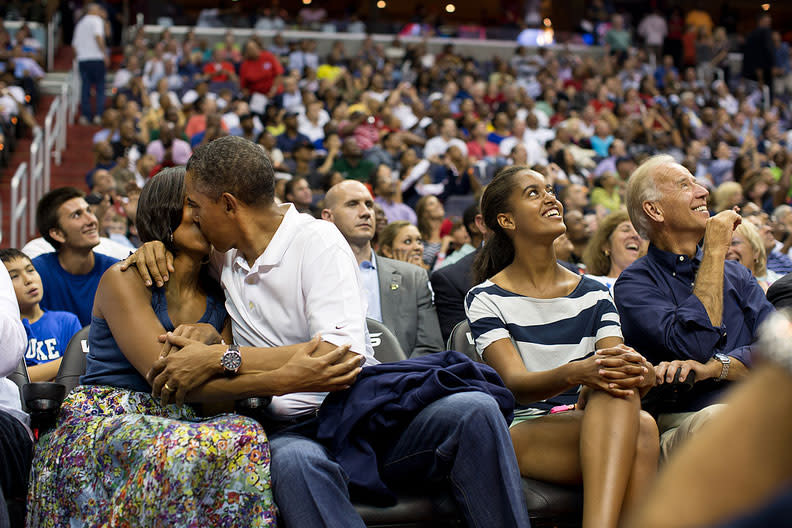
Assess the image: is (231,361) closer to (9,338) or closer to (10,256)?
(9,338)

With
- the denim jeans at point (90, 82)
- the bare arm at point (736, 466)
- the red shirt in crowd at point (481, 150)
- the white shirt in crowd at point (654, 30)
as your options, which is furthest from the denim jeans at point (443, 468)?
the white shirt in crowd at point (654, 30)

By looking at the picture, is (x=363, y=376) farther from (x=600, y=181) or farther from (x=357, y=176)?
(x=600, y=181)

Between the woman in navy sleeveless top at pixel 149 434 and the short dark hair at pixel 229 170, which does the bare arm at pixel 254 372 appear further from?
the short dark hair at pixel 229 170

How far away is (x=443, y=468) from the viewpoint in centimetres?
239

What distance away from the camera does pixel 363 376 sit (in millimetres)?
2498

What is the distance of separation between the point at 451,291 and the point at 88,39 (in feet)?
27.3

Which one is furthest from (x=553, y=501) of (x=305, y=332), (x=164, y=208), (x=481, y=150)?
(x=481, y=150)

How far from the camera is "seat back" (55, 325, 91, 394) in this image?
281 centimetres

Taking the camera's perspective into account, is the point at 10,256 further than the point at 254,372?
Yes

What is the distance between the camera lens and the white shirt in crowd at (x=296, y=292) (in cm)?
247

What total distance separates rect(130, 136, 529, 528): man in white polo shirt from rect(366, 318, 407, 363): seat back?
390mm

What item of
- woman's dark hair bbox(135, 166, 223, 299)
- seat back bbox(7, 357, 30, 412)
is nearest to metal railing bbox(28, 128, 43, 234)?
seat back bbox(7, 357, 30, 412)

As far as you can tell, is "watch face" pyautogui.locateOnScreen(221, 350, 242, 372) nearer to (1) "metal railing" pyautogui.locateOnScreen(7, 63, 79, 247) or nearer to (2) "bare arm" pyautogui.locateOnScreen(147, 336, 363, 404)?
(2) "bare arm" pyautogui.locateOnScreen(147, 336, 363, 404)

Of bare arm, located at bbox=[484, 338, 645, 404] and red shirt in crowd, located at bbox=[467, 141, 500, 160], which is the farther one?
red shirt in crowd, located at bbox=[467, 141, 500, 160]
